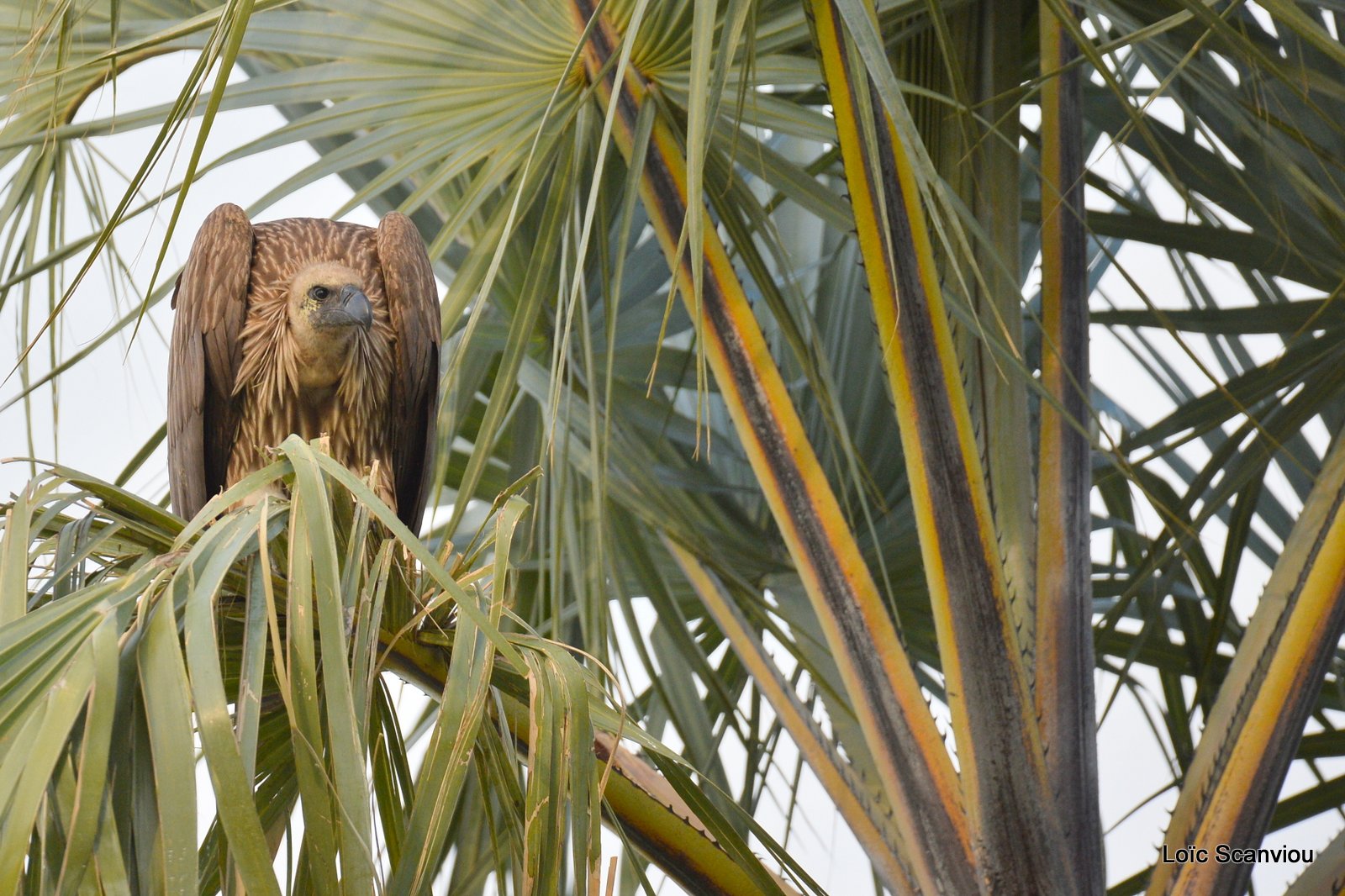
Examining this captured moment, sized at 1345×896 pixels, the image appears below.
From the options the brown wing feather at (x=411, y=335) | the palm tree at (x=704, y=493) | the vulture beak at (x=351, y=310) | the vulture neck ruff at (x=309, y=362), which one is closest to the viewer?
the palm tree at (x=704, y=493)

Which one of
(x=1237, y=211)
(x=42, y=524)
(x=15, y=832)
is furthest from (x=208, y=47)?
(x=1237, y=211)

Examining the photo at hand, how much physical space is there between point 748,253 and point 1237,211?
3.58 ft

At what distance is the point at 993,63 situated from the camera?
2369 millimetres

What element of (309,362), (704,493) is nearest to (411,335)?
(309,362)

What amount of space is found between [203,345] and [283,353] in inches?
7.6

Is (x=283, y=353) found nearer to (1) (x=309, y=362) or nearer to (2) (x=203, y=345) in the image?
(1) (x=309, y=362)

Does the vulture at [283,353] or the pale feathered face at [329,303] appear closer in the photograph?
the pale feathered face at [329,303]

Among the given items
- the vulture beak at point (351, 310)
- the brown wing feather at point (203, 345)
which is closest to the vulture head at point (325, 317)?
the vulture beak at point (351, 310)

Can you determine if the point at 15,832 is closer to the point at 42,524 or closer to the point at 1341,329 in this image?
the point at 42,524

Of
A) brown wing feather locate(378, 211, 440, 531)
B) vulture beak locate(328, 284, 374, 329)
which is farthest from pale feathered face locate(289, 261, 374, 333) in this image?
brown wing feather locate(378, 211, 440, 531)

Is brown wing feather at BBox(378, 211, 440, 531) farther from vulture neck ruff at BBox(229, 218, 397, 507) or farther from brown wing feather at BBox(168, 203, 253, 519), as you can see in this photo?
brown wing feather at BBox(168, 203, 253, 519)

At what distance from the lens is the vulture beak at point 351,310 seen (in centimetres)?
231

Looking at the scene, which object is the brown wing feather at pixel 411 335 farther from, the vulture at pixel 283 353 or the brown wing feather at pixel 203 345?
the brown wing feather at pixel 203 345

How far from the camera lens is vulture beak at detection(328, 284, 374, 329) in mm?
2307
